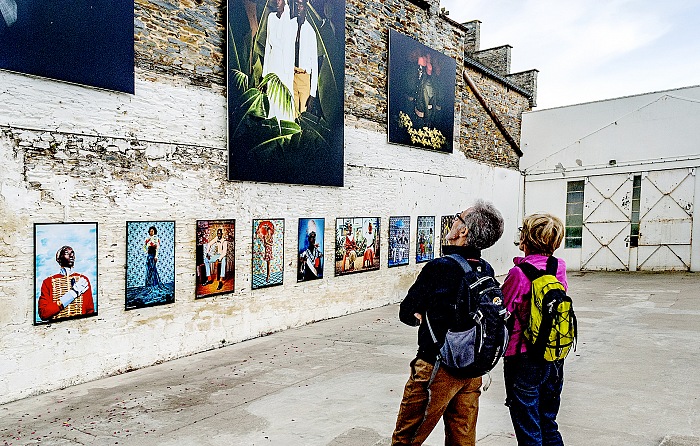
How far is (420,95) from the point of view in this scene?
43.2ft

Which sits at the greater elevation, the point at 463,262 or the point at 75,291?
the point at 463,262

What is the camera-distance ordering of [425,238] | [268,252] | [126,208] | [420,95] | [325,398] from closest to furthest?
[325,398]
[126,208]
[268,252]
[420,95]
[425,238]

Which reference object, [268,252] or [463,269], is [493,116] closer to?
[268,252]

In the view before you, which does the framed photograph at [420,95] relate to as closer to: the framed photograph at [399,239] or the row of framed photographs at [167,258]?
the framed photograph at [399,239]

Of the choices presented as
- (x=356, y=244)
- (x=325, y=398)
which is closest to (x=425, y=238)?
(x=356, y=244)

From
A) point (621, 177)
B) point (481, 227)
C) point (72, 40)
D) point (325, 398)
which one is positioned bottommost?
point (325, 398)

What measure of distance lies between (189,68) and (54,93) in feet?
6.88

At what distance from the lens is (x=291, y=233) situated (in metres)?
9.71

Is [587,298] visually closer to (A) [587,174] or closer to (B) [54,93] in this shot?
(A) [587,174]

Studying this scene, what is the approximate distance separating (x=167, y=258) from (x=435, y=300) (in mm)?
5365

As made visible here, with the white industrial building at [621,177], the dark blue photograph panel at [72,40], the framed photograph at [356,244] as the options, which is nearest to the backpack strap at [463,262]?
the dark blue photograph panel at [72,40]

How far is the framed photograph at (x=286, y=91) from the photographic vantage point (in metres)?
8.50

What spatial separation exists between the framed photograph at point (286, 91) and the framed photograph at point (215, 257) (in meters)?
0.88

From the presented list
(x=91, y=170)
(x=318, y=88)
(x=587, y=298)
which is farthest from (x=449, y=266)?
(x=587, y=298)
